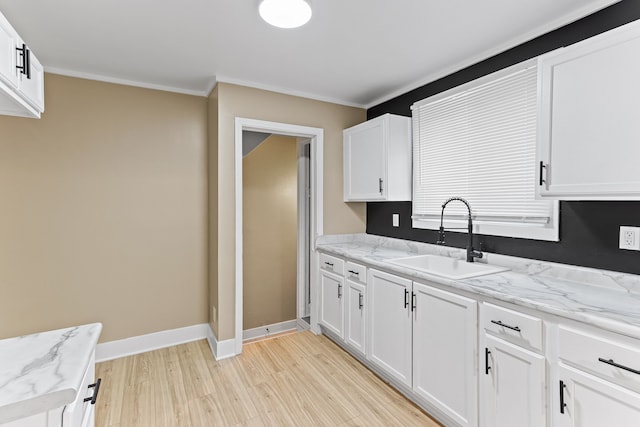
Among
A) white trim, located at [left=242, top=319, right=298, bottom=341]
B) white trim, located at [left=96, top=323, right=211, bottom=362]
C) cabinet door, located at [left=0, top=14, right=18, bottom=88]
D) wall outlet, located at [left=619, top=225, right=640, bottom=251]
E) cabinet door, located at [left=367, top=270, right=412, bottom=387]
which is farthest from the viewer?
white trim, located at [left=242, top=319, right=298, bottom=341]

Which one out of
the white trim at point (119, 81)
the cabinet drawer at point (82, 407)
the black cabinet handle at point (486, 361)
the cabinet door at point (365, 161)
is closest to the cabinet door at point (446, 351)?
the black cabinet handle at point (486, 361)

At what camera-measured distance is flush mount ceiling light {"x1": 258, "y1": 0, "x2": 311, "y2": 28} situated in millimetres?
1731

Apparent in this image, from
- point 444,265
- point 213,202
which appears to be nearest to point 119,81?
point 213,202

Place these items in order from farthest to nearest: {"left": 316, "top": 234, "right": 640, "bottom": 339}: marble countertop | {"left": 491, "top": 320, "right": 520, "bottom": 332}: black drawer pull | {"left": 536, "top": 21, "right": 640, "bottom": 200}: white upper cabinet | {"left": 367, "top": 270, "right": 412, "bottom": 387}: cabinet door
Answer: {"left": 367, "top": 270, "right": 412, "bottom": 387}: cabinet door
{"left": 491, "top": 320, "right": 520, "bottom": 332}: black drawer pull
{"left": 536, "top": 21, "right": 640, "bottom": 200}: white upper cabinet
{"left": 316, "top": 234, "right": 640, "bottom": 339}: marble countertop

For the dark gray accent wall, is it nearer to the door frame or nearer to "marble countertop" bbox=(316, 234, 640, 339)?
"marble countertop" bbox=(316, 234, 640, 339)

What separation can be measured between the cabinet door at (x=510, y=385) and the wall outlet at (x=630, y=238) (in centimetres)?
80

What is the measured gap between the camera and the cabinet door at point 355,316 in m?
2.67

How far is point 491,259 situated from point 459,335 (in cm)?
75

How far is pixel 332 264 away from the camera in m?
3.13

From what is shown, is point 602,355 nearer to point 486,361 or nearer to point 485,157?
point 486,361

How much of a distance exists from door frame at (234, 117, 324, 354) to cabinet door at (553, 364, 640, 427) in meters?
2.30

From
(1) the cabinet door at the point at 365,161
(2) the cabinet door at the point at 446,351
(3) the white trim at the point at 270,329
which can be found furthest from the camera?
(3) the white trim at the point at 270,329

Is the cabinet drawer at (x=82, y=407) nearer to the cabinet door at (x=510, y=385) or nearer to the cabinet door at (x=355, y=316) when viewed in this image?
the cabinet door at (x=510, y=385)

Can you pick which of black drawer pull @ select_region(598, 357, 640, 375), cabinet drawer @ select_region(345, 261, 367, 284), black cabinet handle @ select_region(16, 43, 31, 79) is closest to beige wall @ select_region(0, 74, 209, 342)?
cabinet drawer @ select_region(345, 261, 367, 284)
